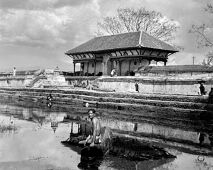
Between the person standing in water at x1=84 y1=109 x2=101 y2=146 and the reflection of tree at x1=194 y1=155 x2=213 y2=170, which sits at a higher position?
the person standing in water at x1=84 y1=109 x2=101 y2=146

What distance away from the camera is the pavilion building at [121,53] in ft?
112

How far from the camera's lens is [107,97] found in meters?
25.3

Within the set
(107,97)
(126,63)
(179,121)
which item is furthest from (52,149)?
(126,63)

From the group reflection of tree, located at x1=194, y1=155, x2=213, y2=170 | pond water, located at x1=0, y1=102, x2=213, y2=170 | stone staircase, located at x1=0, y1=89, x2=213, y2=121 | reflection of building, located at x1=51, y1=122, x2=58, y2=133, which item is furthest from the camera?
stone staircase, located at x1=0, y1=89, x2=213, y2=121

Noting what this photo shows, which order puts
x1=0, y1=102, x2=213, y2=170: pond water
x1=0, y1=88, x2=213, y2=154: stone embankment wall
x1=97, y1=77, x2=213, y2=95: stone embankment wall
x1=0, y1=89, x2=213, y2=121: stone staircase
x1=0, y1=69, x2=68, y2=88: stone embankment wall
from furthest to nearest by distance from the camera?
x1=0, y1=69, x2=68, y2=88: stone embankment wall → x1=97, y1=77, x2=213, y2=95: stone embankment wall → x1=0, y1=89, x2=213, y2=121: stone staircase → x1=0, y1=88, x2=213, y2=154: stone embankment wall → x1=0, y1=102, x2=213, y2=170: pond water

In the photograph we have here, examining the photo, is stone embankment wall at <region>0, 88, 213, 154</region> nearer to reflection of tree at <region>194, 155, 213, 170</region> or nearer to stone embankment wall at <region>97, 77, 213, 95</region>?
reflection of tree at <region>194, 155, 213, 170</region>

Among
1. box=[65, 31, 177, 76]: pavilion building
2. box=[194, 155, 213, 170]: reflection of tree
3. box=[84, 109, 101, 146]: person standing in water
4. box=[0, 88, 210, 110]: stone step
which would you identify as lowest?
box=[194, 155, 213, 170]: reflection of tree

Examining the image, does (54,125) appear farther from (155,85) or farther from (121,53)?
(121,53)

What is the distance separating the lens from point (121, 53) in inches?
1420

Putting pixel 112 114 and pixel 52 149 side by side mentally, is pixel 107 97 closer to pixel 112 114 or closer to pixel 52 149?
pixel 112 114

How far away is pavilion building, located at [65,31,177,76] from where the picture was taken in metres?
34.2

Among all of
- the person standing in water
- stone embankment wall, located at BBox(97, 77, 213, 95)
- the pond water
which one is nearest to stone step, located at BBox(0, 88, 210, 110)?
stone embankment wall, located at BBox(97, 77, 213, 95)

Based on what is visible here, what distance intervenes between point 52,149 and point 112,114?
35.6ft

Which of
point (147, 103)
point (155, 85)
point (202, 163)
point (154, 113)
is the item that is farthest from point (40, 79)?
point (202, 163)
